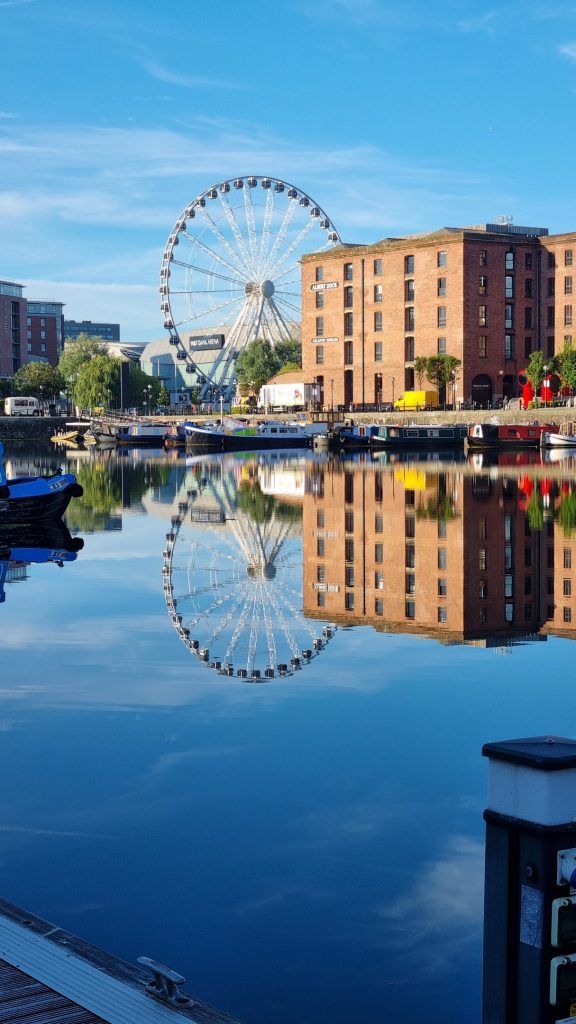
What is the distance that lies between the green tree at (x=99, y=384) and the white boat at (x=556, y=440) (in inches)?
2299

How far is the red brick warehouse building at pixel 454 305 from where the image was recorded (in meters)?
89.8

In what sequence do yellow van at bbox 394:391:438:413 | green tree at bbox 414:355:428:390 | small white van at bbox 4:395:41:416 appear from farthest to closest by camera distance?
small white van at bbox 4:395:41:416 < yellow van at bbox 394:391:438:413 < green tree at bbox 414:355:428:390

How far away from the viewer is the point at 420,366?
90312 millimetres

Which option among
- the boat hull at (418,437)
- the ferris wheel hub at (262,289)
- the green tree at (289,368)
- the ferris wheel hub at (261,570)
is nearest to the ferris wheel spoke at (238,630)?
the ferris wheel hub at (261,570)

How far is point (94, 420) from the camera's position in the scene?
390 feet

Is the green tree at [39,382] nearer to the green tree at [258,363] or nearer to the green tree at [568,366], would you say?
the green tree at [258,363]

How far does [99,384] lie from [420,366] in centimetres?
4551

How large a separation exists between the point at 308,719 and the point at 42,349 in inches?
7730

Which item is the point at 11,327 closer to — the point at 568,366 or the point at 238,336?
the point at 238,336

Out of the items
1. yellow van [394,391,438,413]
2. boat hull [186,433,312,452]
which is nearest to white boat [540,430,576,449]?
yellow van [394,391,438,413]

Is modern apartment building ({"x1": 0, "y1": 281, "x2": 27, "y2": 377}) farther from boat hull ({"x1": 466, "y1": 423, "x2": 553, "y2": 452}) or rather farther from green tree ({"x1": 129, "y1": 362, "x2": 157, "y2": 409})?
boat hull ({"x1": 466, "y1": 423, "x2": 553, "y2": 452})

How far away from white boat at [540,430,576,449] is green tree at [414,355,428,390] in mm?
13629

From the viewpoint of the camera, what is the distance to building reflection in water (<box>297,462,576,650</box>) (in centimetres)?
1620

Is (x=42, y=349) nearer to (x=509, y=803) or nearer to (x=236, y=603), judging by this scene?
(x=236, y=603)
